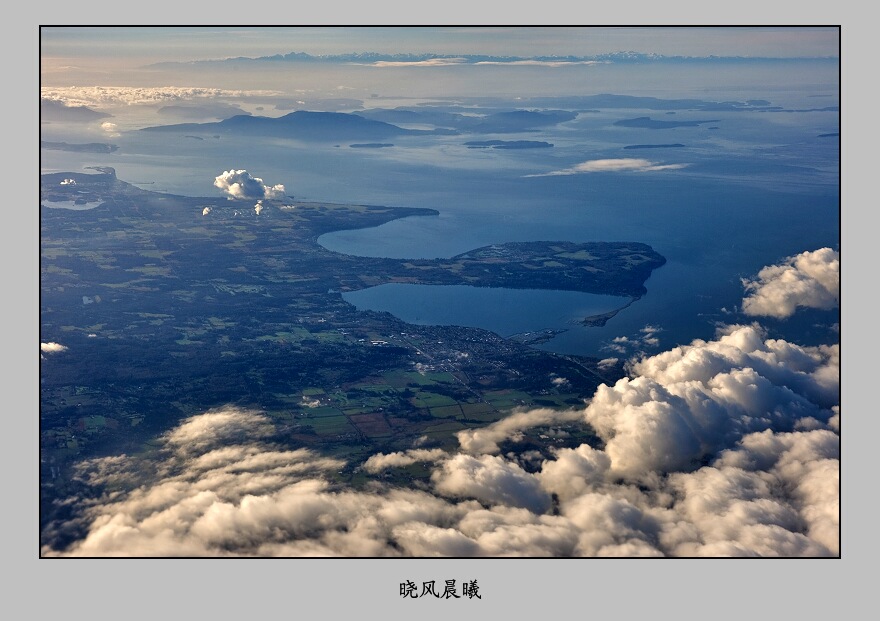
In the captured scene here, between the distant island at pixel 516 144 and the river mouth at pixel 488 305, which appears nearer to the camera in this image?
the river mouth at pixel 488 305

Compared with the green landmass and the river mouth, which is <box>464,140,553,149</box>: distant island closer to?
the green landmass

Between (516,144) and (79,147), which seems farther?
(516,144)

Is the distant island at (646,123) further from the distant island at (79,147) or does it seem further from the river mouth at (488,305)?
the distant island at (79,147)

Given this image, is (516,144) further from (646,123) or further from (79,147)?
(79,147)

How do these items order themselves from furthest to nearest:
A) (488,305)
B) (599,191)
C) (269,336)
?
(599,191)
(488,305)
(269,336)

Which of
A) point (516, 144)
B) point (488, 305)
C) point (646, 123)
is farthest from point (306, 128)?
point (488, 305)

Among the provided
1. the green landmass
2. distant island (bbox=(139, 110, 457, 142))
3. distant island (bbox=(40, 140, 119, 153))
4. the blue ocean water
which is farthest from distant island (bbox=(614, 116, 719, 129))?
distant island (bbox=(40, 140, 119, 153))

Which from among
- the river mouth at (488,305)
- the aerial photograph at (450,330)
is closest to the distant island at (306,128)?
the aerial photograph at (450,330)

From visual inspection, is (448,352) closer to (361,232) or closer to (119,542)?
(119,542)

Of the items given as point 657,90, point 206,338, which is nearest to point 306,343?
point 206,338
